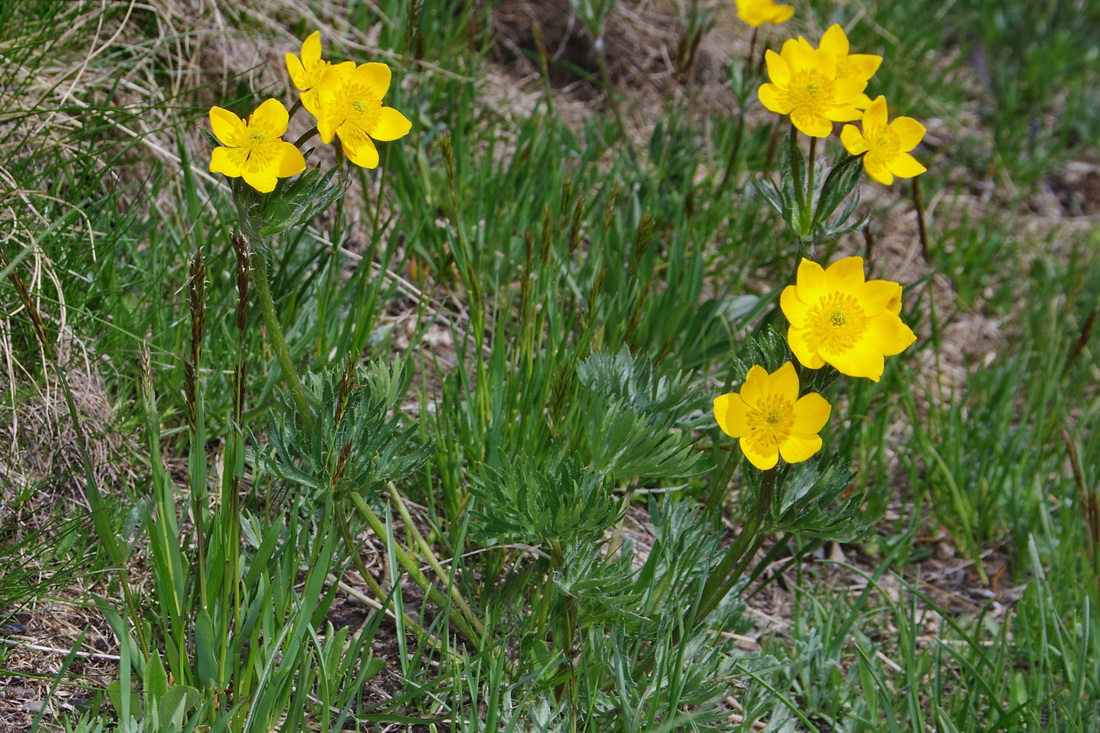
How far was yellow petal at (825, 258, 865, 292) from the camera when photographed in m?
1.57

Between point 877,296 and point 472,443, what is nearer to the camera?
point 877,296

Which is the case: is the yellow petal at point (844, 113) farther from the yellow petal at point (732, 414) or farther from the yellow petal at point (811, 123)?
the yellow petal at point (732, 414)

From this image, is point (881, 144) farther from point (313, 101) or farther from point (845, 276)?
point (313, 101)

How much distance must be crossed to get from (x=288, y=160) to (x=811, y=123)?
0.91 metres

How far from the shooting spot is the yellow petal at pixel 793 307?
149cm

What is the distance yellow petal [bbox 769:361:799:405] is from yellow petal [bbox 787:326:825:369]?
0.09 ft

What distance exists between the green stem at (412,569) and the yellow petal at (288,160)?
1.86ft

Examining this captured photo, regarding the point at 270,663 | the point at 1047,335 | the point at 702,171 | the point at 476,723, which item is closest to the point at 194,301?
the point at 270,663

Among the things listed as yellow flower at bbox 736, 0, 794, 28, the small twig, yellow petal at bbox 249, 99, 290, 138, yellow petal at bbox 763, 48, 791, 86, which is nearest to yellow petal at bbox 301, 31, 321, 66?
yellow petal at bbox 249, 99, 290, 138

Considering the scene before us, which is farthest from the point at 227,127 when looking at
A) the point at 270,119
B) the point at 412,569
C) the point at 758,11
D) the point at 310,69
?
the point at 758,11

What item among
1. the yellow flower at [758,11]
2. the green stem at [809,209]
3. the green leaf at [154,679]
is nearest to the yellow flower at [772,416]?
the green stem at [809,209]

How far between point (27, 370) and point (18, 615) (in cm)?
52

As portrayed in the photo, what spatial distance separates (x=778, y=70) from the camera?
1.82 meters

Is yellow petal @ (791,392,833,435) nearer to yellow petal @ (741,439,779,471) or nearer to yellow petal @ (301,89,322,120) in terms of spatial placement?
yellow petal @ (741,439,779,471)
